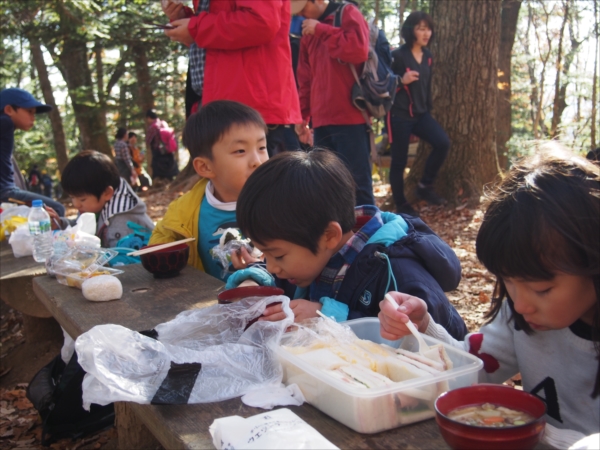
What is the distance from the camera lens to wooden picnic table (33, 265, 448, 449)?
3.93ft

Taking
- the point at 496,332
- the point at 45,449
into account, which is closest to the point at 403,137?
the point at 45,449

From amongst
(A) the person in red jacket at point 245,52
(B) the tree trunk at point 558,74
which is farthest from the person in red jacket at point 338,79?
(B) the tree trunk at point 558,74

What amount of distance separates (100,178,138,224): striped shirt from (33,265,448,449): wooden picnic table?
105 cm

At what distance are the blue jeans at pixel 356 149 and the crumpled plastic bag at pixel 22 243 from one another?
2206mm

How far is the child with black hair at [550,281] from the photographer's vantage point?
1234mm

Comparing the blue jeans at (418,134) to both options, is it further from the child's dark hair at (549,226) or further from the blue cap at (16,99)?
the child's dark hair at (549,226)

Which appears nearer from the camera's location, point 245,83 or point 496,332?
point 496,332

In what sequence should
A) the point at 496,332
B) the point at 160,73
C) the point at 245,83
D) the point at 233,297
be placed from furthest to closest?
1. the point at 160,73
2. the point at 245,83
3. the point at 233,297
4. the point at 496,332

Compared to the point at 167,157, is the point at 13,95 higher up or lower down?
higher up

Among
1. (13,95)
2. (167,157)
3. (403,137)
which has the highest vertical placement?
(13,95)

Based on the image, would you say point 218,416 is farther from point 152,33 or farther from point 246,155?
point 152,33

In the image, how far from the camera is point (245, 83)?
382cm

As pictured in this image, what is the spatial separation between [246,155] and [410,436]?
2101 millimetres

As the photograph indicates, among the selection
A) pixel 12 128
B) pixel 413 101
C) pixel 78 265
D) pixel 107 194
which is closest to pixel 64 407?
pixel 78 265
